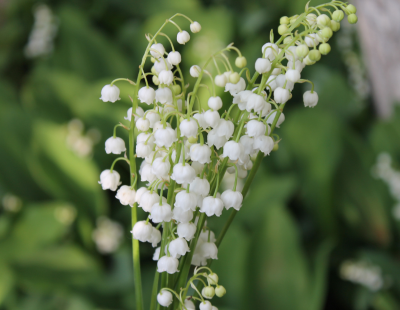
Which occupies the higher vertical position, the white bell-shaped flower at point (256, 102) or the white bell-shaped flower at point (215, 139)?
the white bell-shaped flower at point (256, 102)

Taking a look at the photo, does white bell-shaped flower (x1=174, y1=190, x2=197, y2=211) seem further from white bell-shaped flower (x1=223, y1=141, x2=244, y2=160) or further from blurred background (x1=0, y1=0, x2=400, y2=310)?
blurred background (x1=0, y1=0, x2=400, y2=310)

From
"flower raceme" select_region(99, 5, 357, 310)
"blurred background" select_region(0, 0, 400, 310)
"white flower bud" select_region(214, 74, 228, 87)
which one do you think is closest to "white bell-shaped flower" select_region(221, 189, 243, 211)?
"flower raceme" select_region(99, 5, 357, 310)

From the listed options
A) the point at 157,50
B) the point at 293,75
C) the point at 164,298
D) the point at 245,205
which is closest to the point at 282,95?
the point at 293,75

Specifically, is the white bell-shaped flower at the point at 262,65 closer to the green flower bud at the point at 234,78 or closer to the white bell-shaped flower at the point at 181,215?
the green flower bud at the point at 234,78

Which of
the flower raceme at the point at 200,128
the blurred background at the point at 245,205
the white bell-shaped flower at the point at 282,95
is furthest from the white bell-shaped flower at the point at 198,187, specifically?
the blurred background at the point at 245,205

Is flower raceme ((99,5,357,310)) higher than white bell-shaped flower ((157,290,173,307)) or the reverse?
higher

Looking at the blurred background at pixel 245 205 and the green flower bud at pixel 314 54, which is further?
the blurred background at pixel 245 205

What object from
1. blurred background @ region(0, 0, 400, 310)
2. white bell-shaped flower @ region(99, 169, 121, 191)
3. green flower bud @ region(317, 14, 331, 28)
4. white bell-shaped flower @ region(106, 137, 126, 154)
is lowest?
white bell-shaped flower @ region(99, 169, 121, 191)
